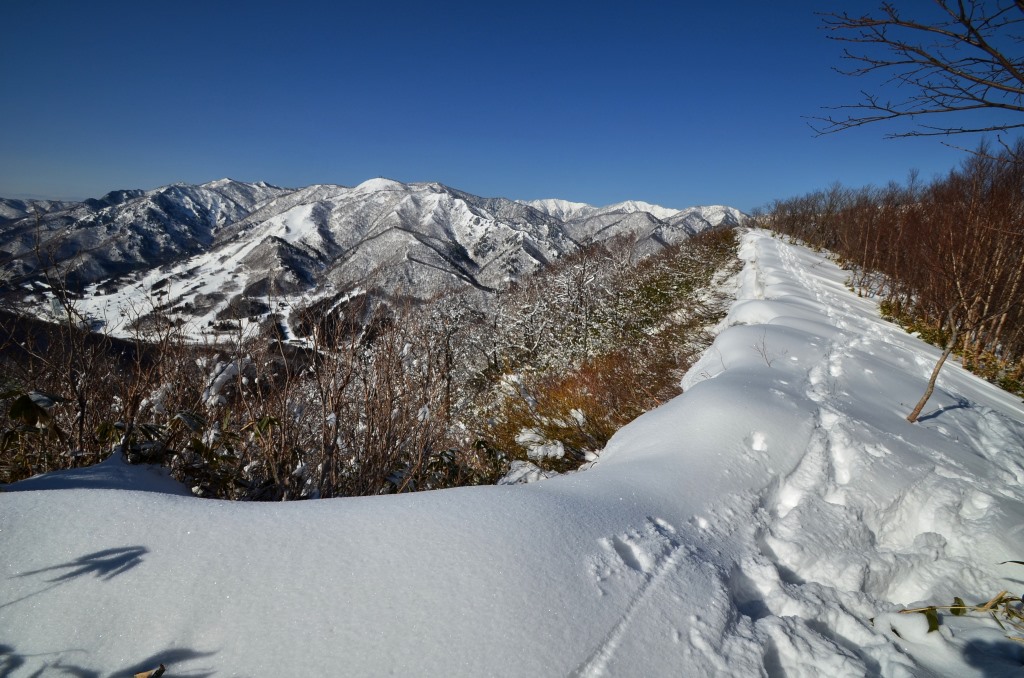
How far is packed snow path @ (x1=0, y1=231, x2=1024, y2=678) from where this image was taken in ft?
3.37

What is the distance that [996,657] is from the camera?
1.33 metres

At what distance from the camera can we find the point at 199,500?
4.72 feet

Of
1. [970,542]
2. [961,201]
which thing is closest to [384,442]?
[970,542]

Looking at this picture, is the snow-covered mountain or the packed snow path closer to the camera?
the packed snow path

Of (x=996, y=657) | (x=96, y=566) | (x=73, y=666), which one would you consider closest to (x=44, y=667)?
(x=73, y=666)

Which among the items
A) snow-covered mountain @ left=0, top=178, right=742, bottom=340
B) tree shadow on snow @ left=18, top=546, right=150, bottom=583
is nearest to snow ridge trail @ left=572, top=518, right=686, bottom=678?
tree shadow on snow @ left=18, top=546, right=150, bottom=583

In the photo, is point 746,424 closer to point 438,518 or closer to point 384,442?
point 438,518

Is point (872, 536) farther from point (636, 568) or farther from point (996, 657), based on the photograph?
point (636, 568)

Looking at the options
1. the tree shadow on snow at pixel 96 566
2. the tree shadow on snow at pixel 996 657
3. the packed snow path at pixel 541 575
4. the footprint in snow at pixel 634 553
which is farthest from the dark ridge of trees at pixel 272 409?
the tree shadow on snow at pixel 996 657

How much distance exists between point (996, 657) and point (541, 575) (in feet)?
5.05

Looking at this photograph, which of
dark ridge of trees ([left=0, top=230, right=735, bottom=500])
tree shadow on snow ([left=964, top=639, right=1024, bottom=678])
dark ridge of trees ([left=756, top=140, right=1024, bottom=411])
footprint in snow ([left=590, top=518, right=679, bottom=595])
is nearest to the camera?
tree shadow on snow ([left=964, top=639, right=1024, bottom=678])

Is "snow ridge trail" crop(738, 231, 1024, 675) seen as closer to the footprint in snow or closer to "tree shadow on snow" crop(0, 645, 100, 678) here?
the footprint in snow

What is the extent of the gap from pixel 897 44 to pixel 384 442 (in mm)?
3478

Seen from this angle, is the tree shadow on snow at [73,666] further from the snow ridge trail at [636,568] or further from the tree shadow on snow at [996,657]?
the tree shadow on snow at [996,657]
